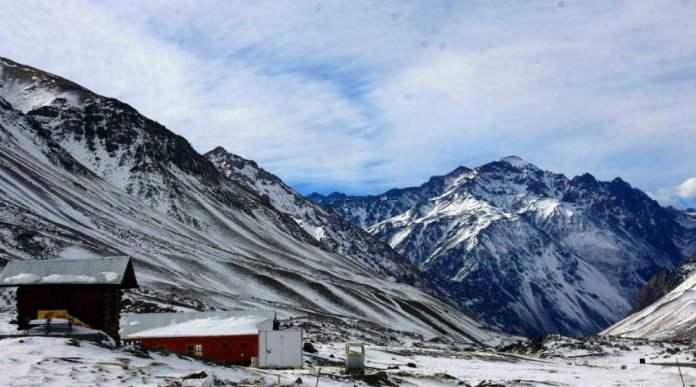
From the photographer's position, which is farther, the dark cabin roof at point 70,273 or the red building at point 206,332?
the red building at point 206,332

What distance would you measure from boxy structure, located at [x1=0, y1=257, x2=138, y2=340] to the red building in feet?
42.1

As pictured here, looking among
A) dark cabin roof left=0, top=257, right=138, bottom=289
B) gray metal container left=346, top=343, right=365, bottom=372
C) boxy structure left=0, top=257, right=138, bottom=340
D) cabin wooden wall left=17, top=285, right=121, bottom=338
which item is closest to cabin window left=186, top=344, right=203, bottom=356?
dark cabin roof left=0, top=257, right=138, bottom=289

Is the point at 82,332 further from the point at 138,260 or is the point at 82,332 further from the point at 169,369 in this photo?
the point at 138,260

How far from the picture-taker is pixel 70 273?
4772cm

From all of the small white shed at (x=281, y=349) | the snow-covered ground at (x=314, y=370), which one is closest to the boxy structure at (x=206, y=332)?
the snow-covered ground at (x=314, y=370)

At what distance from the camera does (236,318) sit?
209 feet

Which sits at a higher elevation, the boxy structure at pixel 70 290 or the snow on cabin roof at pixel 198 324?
the boxy structure at pixel 70 290

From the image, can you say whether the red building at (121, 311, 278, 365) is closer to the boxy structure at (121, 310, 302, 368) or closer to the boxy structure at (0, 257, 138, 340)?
the boxy structure at (121, 310, 302, 368)

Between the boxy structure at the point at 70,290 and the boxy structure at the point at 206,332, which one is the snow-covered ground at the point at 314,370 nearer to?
the boxy structure at the point at 206,332

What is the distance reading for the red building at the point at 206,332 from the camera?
6066 centimetres

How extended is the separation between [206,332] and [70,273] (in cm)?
1638

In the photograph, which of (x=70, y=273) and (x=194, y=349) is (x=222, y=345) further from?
(x=70, y=273)

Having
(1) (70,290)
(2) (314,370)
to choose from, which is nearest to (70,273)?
(1) (70,290)

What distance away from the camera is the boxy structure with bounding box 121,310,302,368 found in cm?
6062
